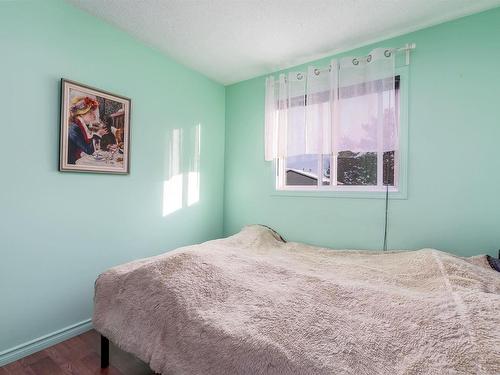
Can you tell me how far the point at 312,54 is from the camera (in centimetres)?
254

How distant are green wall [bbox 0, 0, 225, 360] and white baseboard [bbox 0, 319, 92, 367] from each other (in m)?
0.03

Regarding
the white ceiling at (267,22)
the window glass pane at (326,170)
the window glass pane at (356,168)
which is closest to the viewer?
the white ceiling at (267,22)

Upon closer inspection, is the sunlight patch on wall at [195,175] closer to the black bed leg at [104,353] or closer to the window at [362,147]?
the window at [362,147]

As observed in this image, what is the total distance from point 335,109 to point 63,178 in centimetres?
236

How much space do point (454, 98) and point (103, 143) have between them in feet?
9.28

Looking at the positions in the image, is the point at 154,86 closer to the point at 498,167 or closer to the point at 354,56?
the point at 354,56

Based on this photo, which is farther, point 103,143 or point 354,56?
point 354,56

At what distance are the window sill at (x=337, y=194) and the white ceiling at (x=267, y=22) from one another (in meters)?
1.36

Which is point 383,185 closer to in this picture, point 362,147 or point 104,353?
point 362,147

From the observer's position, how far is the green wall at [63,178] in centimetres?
165

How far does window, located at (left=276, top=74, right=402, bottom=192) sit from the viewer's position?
220 centimetres

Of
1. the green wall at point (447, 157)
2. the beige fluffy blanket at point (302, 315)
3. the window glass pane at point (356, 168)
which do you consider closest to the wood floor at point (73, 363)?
the beige fluffy blanket at point (302, 315)

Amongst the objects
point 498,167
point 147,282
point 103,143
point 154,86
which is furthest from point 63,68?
point 498,167

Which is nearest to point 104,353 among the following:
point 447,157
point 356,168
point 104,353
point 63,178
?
point 104,353
